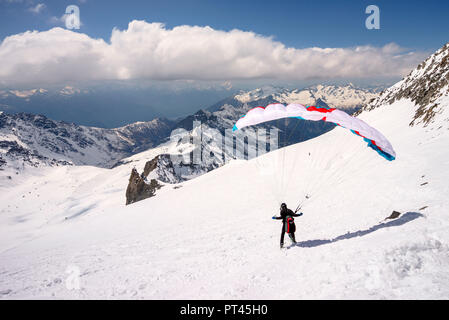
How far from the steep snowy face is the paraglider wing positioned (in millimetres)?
28005

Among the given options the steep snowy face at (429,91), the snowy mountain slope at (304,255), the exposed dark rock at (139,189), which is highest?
the steep snowy face at (429,91)

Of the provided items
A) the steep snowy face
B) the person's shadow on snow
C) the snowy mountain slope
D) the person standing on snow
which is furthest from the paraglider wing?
the steep snowy face

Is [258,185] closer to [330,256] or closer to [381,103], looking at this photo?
[330,256]

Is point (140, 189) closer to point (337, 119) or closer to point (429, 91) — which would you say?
point (337, 119)

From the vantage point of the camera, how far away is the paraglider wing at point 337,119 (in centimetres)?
1035

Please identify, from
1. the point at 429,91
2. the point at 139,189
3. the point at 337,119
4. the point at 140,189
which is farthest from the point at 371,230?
the point at 139,189

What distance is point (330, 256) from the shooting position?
8.14 meters

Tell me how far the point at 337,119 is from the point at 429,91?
48465 millimetres

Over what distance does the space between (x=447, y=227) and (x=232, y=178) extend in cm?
3334

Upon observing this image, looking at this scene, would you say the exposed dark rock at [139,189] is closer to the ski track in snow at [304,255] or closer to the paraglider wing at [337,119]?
the ski track in snow at [304,255]

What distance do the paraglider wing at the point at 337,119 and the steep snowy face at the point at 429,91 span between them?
28005 mm

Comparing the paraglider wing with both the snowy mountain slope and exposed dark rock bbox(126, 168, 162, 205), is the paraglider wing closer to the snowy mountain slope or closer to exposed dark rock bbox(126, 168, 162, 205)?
the snowy mountain slope

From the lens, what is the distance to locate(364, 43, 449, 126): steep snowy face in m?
33.5

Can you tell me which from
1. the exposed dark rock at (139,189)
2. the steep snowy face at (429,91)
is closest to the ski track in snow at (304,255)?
the steep snowy face at (429,91)
